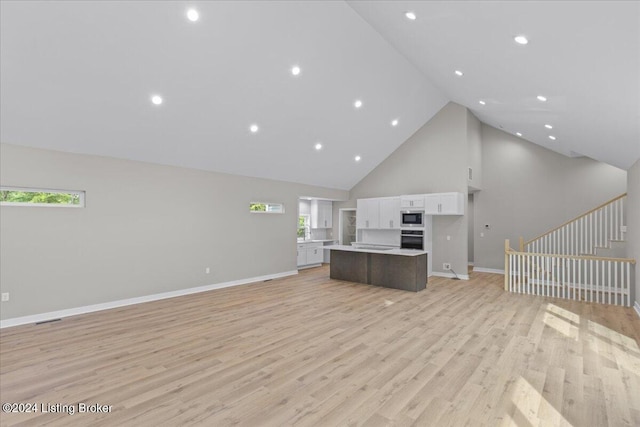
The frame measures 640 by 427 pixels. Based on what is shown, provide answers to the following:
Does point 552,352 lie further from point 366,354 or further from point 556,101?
point 556,101

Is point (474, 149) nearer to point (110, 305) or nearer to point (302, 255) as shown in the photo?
point (302, 255)

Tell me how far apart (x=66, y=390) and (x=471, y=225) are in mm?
11056

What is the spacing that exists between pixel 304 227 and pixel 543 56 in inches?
327

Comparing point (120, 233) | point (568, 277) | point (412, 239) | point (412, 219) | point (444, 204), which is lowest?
point (568, 277)

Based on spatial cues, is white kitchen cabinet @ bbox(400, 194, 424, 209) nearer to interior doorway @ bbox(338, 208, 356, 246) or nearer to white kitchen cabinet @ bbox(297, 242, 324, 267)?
interior doorway @ bbox(338, 208, 356, 246)

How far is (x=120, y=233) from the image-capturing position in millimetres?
5781

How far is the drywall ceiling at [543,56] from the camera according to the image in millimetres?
2432

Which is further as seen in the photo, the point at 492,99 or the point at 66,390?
the point at 492,99

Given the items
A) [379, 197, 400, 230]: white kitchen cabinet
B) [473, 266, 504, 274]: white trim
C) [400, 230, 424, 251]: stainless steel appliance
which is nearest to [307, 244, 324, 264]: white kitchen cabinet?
[379, 197, 400, 230]: white kitchen cabinet

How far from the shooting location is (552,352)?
12.5ft

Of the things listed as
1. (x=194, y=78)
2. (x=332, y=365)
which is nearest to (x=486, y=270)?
(x=332, y=365)

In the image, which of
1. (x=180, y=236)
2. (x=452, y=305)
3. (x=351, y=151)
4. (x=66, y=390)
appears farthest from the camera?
(x=351, y=151)

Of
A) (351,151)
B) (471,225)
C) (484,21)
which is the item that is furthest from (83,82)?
(471,225)

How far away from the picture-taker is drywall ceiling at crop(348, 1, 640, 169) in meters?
2.43
